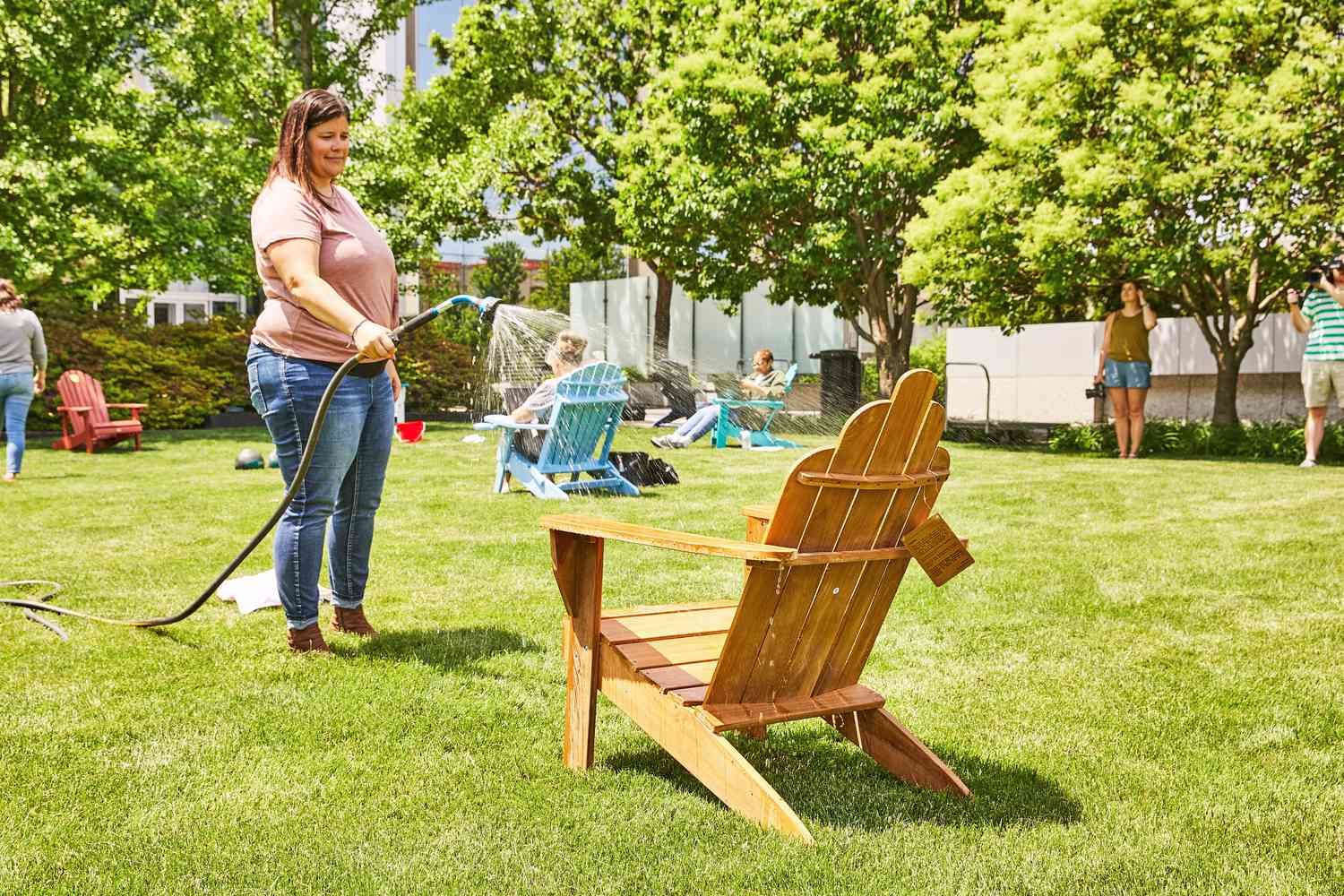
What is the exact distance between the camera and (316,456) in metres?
3.91

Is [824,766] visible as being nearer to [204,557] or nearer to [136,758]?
[136,758]

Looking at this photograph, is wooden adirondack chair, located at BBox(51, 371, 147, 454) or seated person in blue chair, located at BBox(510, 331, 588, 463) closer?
seated person in blue chair, located at BBox(510, 331, 588, 463)

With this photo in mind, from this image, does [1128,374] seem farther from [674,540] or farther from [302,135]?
[674,540]

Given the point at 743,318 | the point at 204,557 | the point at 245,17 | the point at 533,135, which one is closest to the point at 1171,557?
the point at 204,557

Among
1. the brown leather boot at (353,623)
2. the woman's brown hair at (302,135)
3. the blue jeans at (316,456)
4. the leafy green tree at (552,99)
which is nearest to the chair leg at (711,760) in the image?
the blue jeans at (316,456)

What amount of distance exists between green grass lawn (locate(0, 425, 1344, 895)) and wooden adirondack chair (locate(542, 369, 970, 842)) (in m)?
0.14

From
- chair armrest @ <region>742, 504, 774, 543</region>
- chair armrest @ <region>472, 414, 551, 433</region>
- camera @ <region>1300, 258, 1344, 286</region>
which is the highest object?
camera @ <region>1300, 258, 1344, 286</region>

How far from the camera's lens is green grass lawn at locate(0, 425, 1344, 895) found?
2.47 metres

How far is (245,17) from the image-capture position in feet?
65.6

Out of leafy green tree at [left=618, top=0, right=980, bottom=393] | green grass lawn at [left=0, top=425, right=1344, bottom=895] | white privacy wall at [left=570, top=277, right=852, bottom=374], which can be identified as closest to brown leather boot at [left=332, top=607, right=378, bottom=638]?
green grass lawn at [left=0, top=425, right=1344, bottom=895]

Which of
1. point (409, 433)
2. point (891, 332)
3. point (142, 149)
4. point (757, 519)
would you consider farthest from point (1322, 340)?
point (142, 149)

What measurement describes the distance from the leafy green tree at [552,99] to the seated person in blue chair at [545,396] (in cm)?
1179

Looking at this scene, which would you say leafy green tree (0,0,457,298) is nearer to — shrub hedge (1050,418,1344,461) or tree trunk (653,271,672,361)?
tree trunk (653,271,672,361)

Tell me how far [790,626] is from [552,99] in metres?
21.4
